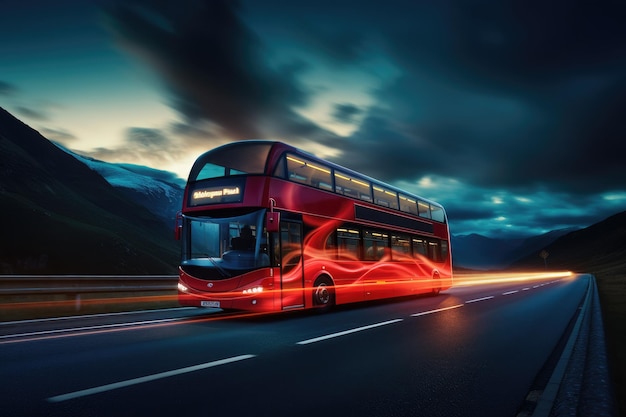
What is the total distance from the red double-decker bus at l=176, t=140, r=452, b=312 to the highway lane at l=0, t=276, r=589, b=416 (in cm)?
97

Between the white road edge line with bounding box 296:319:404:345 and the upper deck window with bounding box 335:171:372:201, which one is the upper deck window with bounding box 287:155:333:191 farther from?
the white road edge line with bounding box 296:319:404:345

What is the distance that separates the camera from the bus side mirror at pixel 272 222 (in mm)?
10380

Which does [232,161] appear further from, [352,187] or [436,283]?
[436,283]

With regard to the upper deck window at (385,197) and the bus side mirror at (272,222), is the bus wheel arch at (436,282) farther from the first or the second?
the bus side mirror at (272,222)

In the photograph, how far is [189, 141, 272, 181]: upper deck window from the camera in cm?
1125

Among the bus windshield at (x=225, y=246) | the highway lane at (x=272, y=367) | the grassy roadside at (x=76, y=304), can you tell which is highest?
the bus windshield at (x=225, y=246)

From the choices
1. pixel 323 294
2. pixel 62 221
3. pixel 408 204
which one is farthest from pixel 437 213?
pixel 62 221

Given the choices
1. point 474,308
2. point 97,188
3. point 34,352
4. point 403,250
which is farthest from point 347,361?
point 97,188

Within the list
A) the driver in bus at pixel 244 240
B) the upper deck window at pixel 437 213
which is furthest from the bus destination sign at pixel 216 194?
the upper deck window at pixel 437 213

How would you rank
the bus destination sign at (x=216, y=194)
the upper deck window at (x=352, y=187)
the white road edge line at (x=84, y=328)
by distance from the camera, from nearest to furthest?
the white road edge line at (x=84, y=328)
the bus destination sign at (x=216, y=194)
the upper deck window at (x=352, y=187)

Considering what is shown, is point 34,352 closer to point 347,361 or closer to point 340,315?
point 347,361

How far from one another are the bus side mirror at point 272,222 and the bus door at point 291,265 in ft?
2.69

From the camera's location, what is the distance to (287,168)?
461 inches

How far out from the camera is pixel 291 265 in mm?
11383
